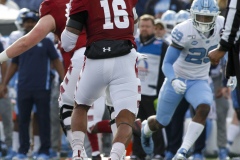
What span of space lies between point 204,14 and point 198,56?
590 millimetres

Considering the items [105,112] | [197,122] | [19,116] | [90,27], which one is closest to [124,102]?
[90,27]

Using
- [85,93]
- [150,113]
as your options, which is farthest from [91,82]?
[150,113]

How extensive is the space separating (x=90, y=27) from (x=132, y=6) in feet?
1.45

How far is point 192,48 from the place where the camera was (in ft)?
35.0

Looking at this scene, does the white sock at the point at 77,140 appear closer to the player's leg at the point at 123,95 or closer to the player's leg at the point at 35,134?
the player's leg at the point at 123,95

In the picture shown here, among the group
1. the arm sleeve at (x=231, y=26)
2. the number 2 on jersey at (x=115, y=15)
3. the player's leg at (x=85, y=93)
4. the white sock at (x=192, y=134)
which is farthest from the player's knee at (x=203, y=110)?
the arm sleeve at (x=231, y=26)

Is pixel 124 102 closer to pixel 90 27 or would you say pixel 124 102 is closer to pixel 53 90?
pixel 90 27

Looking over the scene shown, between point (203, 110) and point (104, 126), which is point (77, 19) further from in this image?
point (104, 126)

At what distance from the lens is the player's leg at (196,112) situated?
1020 centimetres

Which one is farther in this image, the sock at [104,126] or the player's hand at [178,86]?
the sock at [104,126]

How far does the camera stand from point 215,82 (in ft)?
43.8

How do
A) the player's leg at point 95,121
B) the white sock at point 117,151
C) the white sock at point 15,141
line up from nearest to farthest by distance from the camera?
the white sock at point 117,151
the player's leg at point 95,121
the white sock at point 15,141

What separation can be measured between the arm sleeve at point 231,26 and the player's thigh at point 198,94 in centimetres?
267

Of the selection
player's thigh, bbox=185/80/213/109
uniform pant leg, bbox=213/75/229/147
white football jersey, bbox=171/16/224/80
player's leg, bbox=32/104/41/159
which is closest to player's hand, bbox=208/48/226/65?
player's thigh, bbox=185/80/213/109
